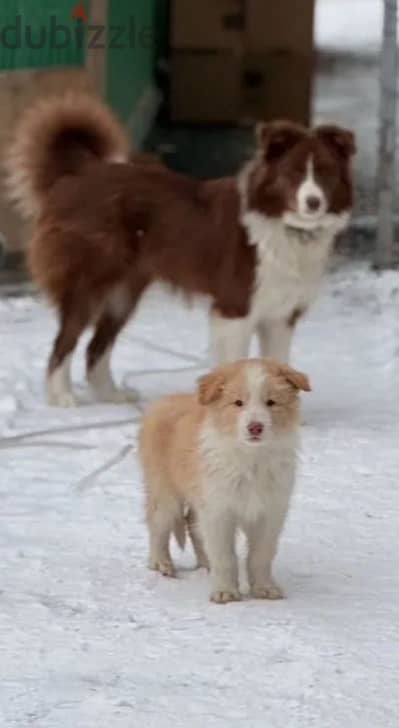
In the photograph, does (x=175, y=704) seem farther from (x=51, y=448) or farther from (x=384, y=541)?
(x=51, y=448)

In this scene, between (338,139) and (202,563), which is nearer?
(202,563)

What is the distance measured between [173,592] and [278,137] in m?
2.78

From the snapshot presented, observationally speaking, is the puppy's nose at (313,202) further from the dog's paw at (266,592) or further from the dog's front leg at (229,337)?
the dog's paw at (266,592)

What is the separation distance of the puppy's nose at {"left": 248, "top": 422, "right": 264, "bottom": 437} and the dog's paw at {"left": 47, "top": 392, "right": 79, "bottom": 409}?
311 cm

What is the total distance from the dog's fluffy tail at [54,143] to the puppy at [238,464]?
9.56 ft

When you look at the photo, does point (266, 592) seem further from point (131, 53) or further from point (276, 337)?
point (131, 53)

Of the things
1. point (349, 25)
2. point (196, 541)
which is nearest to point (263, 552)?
point (196, 541)

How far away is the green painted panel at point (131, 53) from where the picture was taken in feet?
41.9

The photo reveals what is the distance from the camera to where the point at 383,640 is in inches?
195

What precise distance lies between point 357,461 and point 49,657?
2.57m

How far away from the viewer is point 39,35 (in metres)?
10.5

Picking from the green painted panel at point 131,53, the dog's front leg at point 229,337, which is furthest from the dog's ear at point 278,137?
the green painted panel at point 131,53

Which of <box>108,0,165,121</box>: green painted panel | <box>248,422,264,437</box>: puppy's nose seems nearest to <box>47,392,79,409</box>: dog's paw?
<box>248,422,264,437</box>: puppy's nose

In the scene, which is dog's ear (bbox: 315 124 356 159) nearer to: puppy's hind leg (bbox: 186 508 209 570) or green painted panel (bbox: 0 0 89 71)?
puppy's hind leg (bbox: 186 508 209 570)
